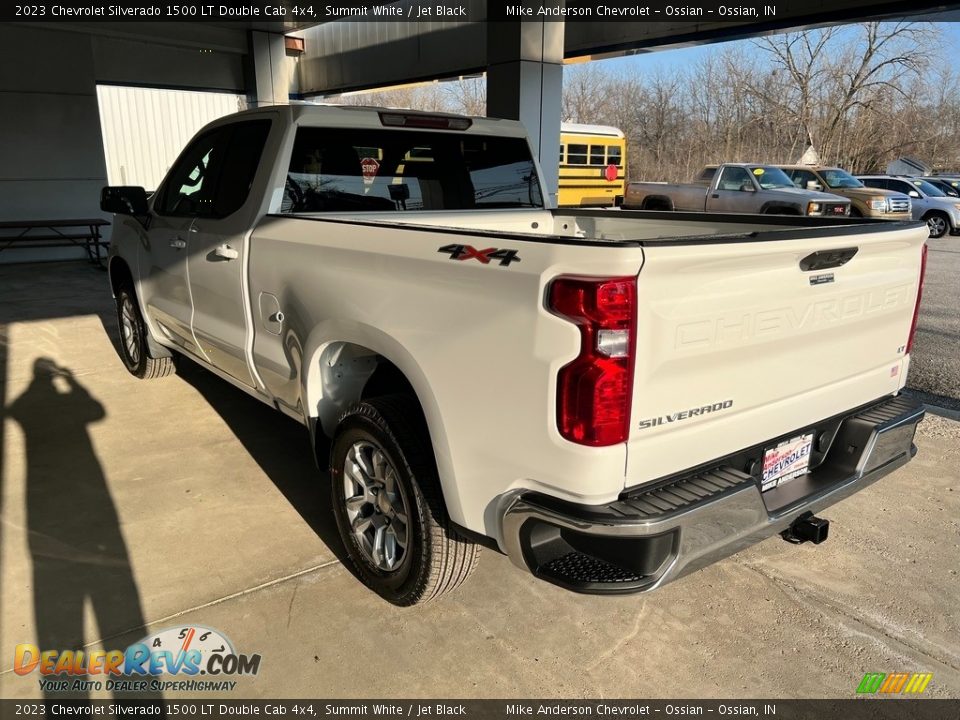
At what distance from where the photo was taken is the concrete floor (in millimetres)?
2666

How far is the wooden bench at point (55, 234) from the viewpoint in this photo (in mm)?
13469

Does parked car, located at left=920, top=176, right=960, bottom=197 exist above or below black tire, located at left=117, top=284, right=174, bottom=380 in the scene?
above

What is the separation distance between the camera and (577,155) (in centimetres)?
2389

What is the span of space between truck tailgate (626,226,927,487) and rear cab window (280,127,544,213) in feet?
7.50

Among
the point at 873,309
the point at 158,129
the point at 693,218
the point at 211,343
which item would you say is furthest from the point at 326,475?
the point at 158,129

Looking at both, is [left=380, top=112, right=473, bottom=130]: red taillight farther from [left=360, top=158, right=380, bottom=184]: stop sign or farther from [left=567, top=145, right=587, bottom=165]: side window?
[left=567, top=145, right=587, bottom=165]: side window

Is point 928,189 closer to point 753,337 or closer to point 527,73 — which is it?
point 527,73

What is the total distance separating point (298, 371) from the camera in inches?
135

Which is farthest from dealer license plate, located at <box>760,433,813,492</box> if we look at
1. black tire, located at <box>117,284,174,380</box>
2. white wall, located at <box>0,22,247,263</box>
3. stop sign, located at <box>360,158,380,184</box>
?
white wall, located at <box>0,22,247,263</box>

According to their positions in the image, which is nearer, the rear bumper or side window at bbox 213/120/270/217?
the rear bumper

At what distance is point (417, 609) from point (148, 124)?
116ft

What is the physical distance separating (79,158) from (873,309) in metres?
15.6

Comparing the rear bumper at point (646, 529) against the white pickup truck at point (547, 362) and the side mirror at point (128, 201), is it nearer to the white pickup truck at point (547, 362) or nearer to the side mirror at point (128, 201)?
the white pickup truck at point (547, 362)

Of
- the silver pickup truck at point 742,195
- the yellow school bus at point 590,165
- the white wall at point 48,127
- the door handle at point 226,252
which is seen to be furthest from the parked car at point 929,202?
the white wall at point 48,127
